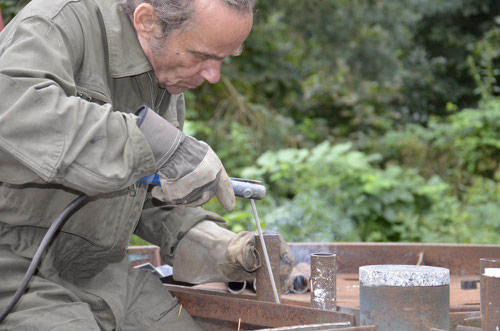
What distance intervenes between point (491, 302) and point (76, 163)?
1.14 metres

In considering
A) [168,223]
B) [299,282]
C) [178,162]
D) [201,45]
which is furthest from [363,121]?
[178,162]

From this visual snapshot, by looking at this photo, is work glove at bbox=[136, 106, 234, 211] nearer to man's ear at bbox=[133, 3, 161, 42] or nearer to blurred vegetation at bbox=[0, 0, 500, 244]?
man's ear at bbox=[133, 3, 161, 42]

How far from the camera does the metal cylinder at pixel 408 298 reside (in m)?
1.69

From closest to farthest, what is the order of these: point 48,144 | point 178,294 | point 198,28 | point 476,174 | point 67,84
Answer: point 48,144
point 67,84
point 198,28
point 178,294
point 476,174

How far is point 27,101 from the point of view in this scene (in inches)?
63.1

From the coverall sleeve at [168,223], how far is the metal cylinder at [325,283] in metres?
0.69

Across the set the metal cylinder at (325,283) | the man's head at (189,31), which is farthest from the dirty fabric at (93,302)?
the man's head at (189,31)

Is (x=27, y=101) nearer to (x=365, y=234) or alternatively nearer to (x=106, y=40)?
(x=106, y=40)

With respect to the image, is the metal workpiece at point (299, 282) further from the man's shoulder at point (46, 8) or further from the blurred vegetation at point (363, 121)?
the blurred vegetation at point (363, 121)

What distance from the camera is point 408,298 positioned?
5.54ft

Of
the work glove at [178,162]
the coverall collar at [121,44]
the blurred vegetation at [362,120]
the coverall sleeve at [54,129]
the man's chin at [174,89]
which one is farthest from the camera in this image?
the blurred vegetation at [362,120]

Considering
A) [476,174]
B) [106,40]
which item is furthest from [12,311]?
[476,174]

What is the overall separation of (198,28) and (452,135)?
270 inches

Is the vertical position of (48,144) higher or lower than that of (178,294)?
higher
